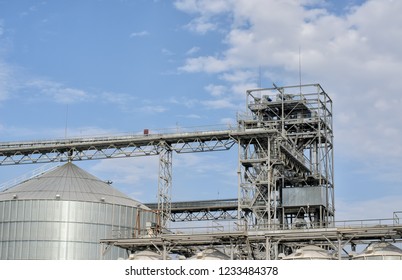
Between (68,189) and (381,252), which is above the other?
(68,189)

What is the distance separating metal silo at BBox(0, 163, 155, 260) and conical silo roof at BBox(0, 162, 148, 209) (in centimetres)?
13

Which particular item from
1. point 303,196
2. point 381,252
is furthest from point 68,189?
point 381,252

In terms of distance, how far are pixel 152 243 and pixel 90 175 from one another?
75.4 ft

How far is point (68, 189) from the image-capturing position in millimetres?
66938

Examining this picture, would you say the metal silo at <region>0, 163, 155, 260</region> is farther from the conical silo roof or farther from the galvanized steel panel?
the galvanized steel panel

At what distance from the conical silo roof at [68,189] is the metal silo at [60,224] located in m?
0.13

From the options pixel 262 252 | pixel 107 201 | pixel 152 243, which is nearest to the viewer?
pixel 152 243

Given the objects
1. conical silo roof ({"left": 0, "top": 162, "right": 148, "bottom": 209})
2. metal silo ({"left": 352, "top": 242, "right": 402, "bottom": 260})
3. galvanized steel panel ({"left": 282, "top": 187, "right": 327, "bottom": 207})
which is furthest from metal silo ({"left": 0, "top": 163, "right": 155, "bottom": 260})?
metal silo ({"left": 352, "top": 242, "right": 402, "bottom": 260})

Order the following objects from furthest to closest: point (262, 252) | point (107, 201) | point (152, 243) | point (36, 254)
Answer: point (107, 201) → point (36, 254) → point (262, 252) → point (152, 243)

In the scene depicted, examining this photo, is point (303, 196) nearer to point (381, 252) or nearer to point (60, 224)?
point (381, 252)

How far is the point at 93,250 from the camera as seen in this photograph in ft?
203

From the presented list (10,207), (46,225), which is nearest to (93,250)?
(46,225)

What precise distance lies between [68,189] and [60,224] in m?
5.92
